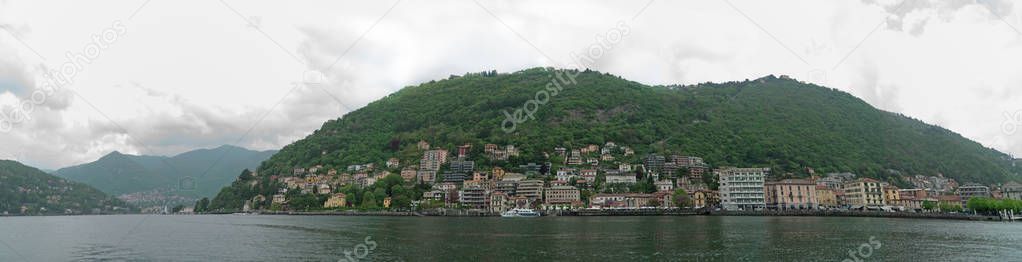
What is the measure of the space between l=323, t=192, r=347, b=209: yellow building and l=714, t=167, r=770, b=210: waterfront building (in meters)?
74.0

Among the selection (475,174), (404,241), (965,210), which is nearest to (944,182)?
(965,210)

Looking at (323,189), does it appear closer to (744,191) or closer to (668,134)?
(744,191)

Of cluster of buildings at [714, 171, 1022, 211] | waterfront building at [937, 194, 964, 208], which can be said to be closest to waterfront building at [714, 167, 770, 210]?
cluster of buildings at [714, 171, 1022, 211]

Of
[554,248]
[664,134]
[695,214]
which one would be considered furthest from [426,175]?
[554,248]

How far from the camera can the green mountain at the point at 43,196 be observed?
165 metres

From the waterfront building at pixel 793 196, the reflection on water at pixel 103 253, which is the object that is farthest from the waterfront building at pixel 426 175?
the reflection on water at pixel 103 253

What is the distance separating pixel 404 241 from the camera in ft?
136

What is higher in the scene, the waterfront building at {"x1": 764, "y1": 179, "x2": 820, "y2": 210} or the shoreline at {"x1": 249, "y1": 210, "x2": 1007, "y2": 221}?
the waterfront building at {"x1": 764, "y1": 179, "x2": 820, "y2": 210}

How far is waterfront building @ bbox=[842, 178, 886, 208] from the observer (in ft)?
364

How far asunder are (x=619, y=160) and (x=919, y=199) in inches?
2284

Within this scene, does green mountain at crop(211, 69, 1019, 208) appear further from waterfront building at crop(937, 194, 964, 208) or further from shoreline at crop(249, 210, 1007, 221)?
shoreline at crop(249, 210, 1007, 221)

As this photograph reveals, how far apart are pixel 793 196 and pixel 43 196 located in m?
198

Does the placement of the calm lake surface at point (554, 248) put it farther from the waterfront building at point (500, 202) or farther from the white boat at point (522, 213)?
the waterfront building at point (500, 202)

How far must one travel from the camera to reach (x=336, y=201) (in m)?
124
